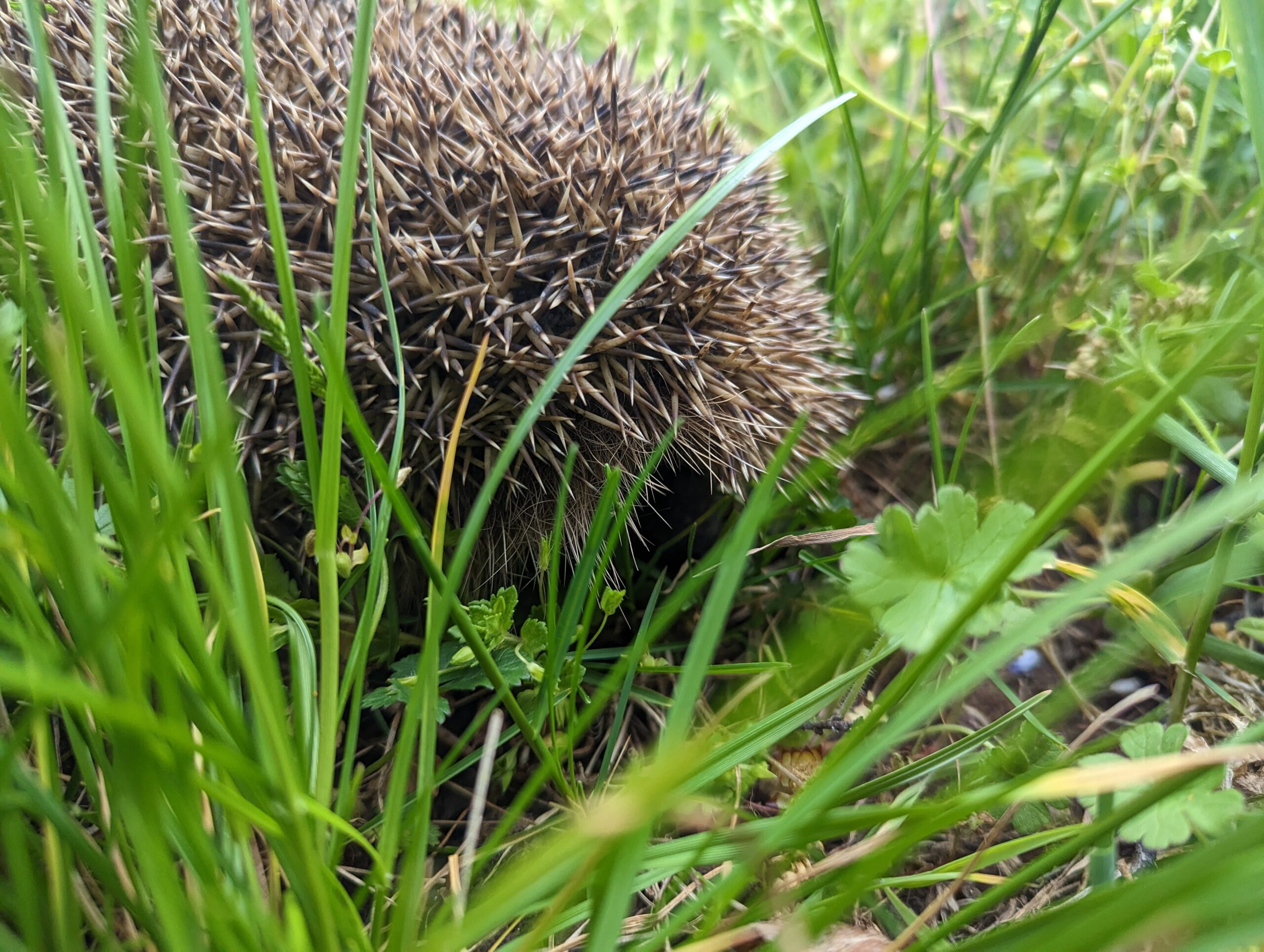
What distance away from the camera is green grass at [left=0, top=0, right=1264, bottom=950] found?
91 centimetres

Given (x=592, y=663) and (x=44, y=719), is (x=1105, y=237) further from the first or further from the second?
(x=44, y=719)

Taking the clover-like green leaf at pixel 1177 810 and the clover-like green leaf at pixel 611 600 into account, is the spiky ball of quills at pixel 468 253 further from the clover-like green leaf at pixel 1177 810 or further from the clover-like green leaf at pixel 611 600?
the clover-like green leaf at pixel 1177 810

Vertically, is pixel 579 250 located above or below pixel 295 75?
below

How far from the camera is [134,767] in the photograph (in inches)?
34.3

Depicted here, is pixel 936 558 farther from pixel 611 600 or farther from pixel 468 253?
pixel 468 253

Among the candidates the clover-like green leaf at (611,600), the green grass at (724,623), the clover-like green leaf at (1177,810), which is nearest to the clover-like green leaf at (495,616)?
the green grass at (724,623)

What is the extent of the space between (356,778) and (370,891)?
0.35 m

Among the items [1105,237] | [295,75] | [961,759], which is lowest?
[961,759]

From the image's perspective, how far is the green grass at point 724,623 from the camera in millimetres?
906

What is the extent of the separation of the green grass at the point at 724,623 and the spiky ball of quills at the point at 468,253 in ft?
0.48

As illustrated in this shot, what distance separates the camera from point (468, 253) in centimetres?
184

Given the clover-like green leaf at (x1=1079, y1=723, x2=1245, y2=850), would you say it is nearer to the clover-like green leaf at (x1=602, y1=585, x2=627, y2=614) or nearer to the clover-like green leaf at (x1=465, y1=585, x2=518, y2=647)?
the clover-like green leaf at (x1=602, y1=585, x2=627, y2=614)

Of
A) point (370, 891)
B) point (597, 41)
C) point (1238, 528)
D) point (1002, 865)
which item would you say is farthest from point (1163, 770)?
point (597, 41)

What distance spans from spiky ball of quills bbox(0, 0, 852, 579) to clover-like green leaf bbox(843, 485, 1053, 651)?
75 centimetres
